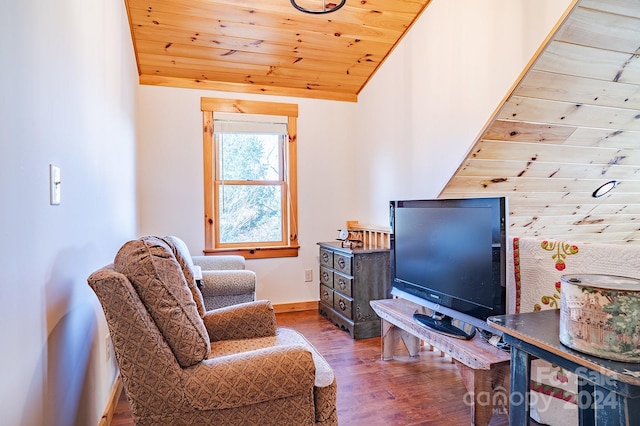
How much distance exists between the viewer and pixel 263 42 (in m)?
3.13

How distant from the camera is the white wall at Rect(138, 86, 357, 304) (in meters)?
3.47

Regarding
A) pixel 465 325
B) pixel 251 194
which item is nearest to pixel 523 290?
pixel 465 325

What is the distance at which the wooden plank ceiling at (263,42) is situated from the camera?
2797mm

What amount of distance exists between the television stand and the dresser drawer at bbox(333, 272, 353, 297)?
903 millimetres

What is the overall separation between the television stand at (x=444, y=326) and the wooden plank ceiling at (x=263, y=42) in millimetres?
2201

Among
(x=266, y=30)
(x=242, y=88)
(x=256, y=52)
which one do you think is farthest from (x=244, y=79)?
(x=266, y=30)

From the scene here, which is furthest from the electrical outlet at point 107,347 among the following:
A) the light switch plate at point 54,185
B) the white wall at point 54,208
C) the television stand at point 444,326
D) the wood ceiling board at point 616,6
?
the wood ceiling board at point 616,6

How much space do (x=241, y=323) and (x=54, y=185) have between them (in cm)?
107

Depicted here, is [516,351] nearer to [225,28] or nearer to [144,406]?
[144,406]

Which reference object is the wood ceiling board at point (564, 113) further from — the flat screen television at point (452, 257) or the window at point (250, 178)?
the window at point (250, 178)

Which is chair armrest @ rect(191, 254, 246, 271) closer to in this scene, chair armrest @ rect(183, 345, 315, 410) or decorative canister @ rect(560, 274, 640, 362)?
chair armrest @ rect(183, 345, 315, 410)

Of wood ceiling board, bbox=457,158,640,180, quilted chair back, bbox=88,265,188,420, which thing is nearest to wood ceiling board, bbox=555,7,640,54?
wood ceiling board, bbox=457,158,640,180

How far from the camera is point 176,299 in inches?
50.8

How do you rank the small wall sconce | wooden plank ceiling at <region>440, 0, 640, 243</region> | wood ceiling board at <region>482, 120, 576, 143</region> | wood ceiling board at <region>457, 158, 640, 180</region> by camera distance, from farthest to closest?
the small wall sconce → wood ceiling board at <region>457, 158, 640, 180</region> → wood ceiling board at <region>482, 120, 576, 143</region> → wooden plank ceiling at <region>440, 0, 640, 243</region>
